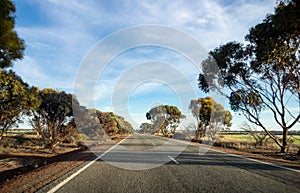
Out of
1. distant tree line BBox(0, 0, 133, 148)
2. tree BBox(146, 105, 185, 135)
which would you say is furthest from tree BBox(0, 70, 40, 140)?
tree BBox(146, 105, 185, 135)

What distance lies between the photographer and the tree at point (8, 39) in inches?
190

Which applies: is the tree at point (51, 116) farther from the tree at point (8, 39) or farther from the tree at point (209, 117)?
the tree at point (209, 117)

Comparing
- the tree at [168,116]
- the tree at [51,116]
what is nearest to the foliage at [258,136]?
the tree at [51,116]

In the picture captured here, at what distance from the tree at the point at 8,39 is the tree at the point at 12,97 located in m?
7.04

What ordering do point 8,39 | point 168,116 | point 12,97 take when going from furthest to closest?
1. point 168,116
2. point 12,97
3. point 8,39

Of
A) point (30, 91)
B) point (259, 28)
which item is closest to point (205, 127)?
point (259, 28)

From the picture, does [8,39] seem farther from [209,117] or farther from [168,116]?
[168,116]

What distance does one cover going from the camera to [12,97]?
13.2m

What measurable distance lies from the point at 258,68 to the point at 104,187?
15.3 m

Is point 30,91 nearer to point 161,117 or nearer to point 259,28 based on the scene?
point 259,28

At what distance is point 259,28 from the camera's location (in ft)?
51.3

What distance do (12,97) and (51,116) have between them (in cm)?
634

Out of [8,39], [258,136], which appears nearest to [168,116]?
[258,136]

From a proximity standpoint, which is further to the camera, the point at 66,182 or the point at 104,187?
the point at 66,182
